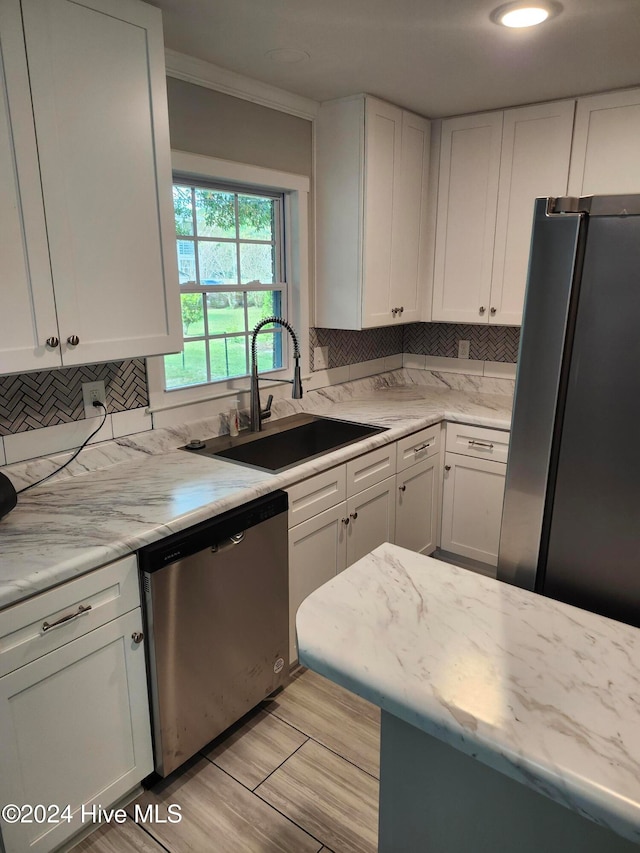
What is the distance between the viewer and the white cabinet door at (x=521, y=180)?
109 inches

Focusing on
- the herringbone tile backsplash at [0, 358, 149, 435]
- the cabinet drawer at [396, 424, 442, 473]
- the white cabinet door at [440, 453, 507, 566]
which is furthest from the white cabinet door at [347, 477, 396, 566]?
the herringbone tile backsplash at [0, 358, 149, 435]

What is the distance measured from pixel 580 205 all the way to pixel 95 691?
167 cm

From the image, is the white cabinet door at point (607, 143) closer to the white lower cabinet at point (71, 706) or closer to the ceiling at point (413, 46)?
the ceiling at point (413, 46)

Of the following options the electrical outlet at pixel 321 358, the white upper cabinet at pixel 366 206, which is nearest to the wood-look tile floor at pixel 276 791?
the electrical outlet at pixel 321 358

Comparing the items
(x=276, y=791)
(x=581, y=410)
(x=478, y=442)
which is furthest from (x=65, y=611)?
(x=478, y=442)

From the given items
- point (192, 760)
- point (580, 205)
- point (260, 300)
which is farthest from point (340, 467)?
point (580, 205)

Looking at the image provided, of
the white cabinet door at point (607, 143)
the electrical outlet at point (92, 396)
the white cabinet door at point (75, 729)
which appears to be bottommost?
the white cabinet door at point (75, 729)

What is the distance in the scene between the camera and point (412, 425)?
110 inches

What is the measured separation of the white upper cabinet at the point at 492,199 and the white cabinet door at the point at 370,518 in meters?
1.15

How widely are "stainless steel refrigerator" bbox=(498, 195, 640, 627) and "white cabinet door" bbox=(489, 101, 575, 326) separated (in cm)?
185

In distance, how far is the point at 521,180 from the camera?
2.89 metres

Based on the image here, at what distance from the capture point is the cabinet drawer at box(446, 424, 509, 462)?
288cm

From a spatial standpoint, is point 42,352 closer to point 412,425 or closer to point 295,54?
point 295,54

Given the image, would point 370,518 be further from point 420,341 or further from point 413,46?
point 413,46
